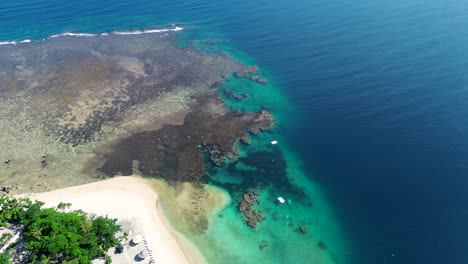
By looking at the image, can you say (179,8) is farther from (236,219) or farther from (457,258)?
(457,258)

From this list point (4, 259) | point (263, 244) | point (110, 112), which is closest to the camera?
point (4, 259)

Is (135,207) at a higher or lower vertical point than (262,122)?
lower

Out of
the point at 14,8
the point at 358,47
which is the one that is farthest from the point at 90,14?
the point at 358,47

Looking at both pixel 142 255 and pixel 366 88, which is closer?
pixel 142 255

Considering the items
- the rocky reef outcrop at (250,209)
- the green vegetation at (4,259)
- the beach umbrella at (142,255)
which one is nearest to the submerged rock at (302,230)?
the rocky reef outcrop at (250,209)

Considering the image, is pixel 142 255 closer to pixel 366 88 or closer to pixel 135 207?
pixel 135 207

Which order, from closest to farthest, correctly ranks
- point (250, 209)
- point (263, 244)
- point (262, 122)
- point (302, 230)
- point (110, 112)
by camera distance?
point (263, 244)
point (302, 230)
point (250, 209)
point (262, 122)
point (110, 112)

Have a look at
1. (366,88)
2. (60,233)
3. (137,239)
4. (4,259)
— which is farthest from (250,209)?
(366,88)

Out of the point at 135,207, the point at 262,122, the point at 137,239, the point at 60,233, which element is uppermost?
the point at 262,122

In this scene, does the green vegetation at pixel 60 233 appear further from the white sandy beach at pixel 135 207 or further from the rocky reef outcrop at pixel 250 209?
the rocky reef outcrop at pixel 250 209
